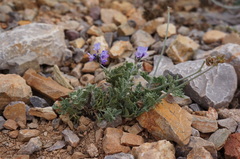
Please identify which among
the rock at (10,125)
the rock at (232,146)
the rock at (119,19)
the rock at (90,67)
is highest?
the rock at (119,19)

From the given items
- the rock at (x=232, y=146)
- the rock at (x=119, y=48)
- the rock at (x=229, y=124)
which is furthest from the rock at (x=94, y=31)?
the rock at (x=232, y=146)

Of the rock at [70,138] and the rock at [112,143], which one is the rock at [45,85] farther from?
the rock at [112,143]

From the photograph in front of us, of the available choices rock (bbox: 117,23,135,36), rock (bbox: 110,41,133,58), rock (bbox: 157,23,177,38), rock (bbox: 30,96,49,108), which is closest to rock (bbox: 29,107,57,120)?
rock (bbox: 30,96,49,108)

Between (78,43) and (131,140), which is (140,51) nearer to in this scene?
(131,140)

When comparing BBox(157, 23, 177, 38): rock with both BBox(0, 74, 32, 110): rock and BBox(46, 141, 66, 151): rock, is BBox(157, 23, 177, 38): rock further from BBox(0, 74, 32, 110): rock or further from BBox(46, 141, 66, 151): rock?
BBox(46, 141, 66, 151): rock

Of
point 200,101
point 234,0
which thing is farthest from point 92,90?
point 234,0

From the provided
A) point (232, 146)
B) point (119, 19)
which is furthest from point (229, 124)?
point (119, 19)
